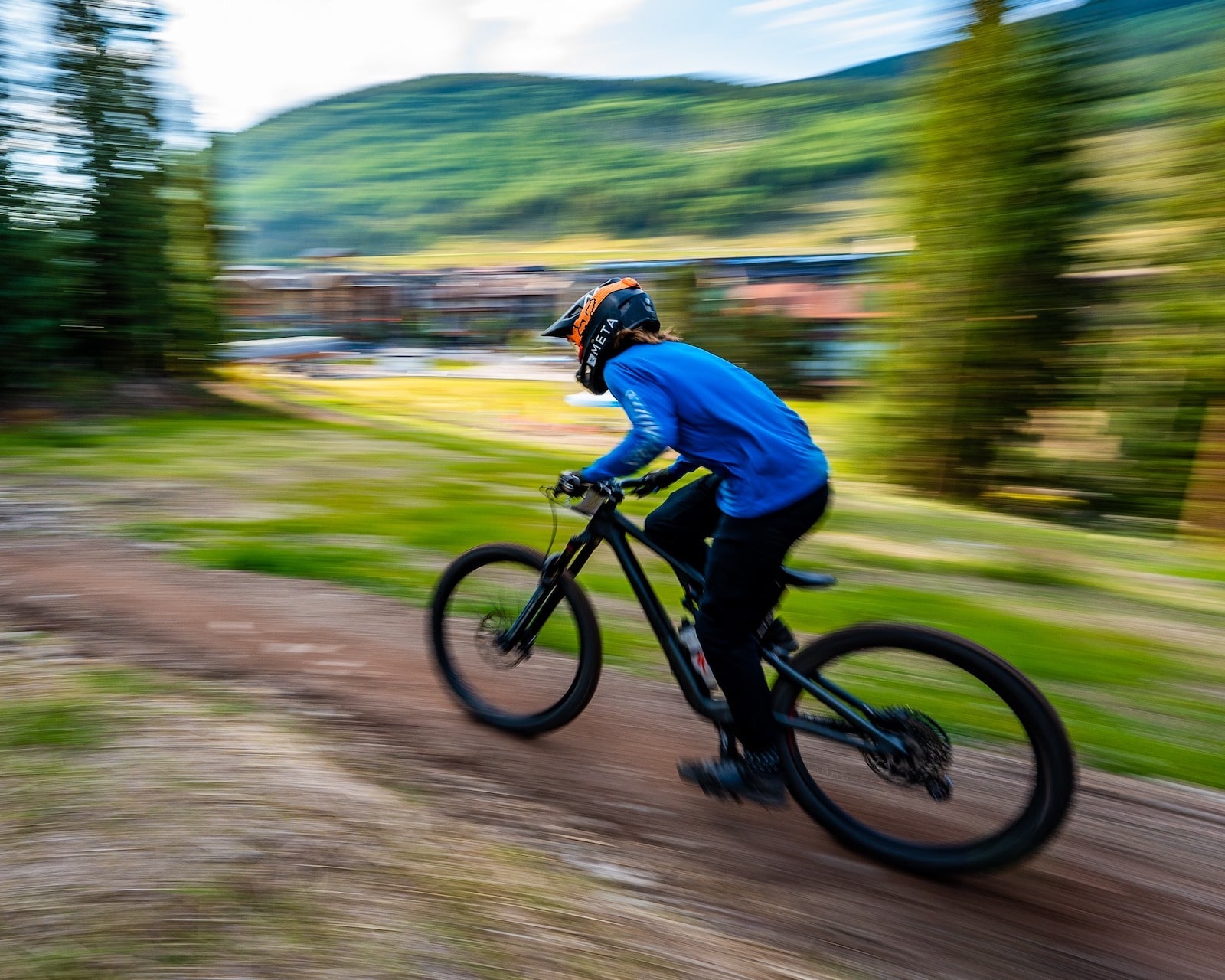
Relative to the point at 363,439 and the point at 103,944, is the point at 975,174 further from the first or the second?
the point at 103,944

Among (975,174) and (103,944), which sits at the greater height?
(975,174)

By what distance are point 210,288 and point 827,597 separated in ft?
36.7

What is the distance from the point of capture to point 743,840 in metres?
3.09

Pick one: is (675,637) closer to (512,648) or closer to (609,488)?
(609,488)

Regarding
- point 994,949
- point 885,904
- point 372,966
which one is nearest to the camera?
point 372,966

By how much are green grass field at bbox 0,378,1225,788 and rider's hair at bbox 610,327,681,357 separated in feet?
5.48

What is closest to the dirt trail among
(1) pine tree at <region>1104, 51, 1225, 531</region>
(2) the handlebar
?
(2) the handlebar

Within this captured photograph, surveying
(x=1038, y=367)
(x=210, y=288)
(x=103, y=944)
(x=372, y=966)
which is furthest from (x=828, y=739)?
(x=210, y=288)

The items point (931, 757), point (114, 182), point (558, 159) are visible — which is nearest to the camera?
point (931, 757)

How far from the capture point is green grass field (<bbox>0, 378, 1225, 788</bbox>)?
4637 millimetres

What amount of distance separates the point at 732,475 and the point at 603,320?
76 cm

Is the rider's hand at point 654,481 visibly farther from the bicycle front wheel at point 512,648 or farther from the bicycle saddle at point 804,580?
the bicycle saddle at point 804,580

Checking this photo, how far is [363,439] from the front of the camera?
1120cm

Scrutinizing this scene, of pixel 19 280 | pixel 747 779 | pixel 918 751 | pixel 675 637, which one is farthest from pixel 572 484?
pixel 19 280
